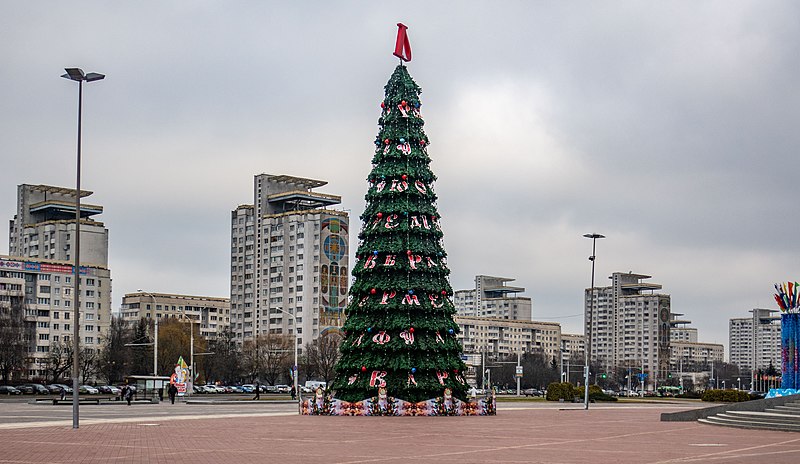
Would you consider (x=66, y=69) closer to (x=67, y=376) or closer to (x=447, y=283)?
(x=447, y=283)

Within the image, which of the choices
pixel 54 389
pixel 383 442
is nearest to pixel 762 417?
pixel 383 442

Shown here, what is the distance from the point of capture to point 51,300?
140m

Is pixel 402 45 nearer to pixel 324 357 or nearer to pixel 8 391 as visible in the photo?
pixel 8 391

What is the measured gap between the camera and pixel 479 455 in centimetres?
2209

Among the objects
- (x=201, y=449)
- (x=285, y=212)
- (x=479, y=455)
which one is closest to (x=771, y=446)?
(x=479, y=455)

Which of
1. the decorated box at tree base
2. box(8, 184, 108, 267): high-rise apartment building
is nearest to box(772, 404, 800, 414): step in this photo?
the decorated box at tree base

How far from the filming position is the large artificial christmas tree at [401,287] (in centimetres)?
4288

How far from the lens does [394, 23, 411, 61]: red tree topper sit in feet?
153

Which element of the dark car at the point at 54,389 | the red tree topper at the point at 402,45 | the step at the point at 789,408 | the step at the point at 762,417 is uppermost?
the red tree topper at the point at 402,45

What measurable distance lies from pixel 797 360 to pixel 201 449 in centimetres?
3675

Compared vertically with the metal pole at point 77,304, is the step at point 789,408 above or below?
below

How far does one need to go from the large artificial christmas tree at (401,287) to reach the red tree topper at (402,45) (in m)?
1.52

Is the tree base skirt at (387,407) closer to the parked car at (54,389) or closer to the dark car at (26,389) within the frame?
the parked car at (54,389)

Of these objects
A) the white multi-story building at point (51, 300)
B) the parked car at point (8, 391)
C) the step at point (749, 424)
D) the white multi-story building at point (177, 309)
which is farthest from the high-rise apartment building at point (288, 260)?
the step at point (749, 424)
